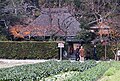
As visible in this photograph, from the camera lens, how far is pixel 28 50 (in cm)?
4562

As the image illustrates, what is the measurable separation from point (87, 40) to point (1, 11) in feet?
44.3

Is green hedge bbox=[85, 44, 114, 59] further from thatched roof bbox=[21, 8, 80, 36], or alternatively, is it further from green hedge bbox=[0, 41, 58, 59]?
thatched roof bbox=[21, 8, 80, 36]

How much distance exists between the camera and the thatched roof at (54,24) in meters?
51.7

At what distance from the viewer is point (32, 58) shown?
45406 millimetres

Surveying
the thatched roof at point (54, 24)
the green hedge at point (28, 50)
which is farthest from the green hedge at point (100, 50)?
the thatched roof at point (54, 24)

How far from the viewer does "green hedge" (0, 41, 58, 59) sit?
148ft

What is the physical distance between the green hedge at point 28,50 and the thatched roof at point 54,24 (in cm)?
542

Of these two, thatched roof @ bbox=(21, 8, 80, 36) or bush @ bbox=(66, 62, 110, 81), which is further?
thatched roof @ bbox=(21, 8, 80, 36)

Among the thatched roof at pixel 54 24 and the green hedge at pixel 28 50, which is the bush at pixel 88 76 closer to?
the green hedge at pixel 28 50

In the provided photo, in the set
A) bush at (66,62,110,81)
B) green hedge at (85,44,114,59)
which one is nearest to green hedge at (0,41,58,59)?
green hedge at (85,44,114,59)

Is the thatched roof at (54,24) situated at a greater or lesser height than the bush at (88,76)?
lesser

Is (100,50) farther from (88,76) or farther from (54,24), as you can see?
(88,76)

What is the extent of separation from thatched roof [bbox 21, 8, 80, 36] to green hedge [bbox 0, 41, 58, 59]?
5415 millimetres

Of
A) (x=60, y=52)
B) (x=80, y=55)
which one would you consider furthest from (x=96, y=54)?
(x=80, y=55)
